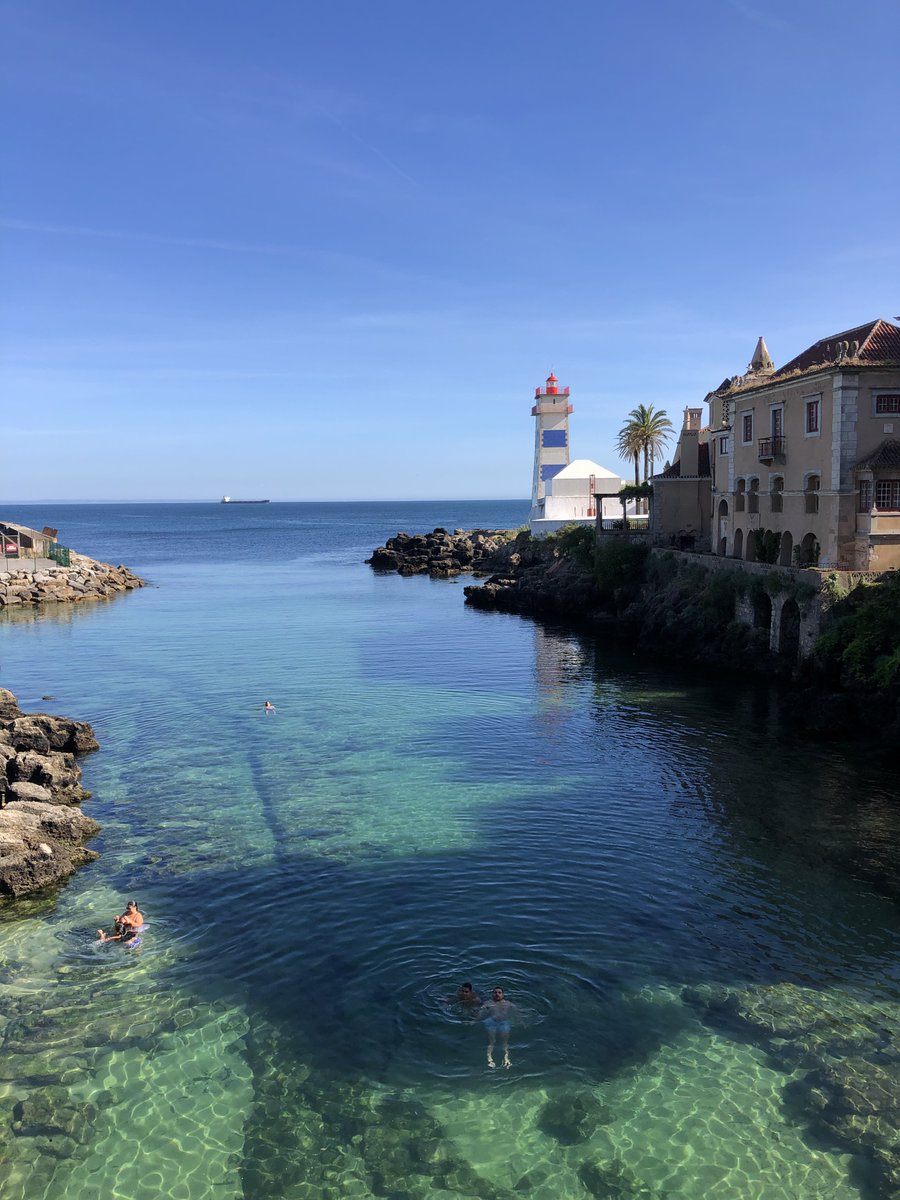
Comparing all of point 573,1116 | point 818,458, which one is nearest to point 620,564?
point 818,458

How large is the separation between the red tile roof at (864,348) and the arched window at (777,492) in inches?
221

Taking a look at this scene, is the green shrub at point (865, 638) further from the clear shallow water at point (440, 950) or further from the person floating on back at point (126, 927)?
the person floating on back at point (126, 927)

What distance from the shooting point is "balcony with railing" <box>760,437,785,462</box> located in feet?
153

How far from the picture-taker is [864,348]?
41.6 m

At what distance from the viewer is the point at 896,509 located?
4050 cm

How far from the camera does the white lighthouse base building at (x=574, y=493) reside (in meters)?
96.1

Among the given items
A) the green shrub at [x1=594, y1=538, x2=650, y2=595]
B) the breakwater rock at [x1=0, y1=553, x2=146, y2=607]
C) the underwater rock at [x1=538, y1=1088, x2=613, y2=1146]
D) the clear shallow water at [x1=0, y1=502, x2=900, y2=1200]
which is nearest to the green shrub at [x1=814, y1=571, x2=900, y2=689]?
the clear shallow water at [x1=0, y1=502, x2=900, y2=1200]

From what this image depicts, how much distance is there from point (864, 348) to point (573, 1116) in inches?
1544

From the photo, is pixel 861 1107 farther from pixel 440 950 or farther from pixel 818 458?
pixel 818 458

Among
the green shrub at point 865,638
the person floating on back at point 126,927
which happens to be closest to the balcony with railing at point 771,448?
the green shrub at point 865,638

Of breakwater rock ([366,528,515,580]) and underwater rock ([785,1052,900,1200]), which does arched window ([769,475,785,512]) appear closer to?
underwater rock ([785,1052,900,1200])

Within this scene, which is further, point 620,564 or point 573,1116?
point 620,564

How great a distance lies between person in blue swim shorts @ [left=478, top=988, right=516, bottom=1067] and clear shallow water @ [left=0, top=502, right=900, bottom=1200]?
226 mm

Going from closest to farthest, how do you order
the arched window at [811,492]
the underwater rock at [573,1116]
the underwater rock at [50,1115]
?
the underwater rock at [573,1116]
the underwater rock at [50,1115]
the arched window at [811,492]
